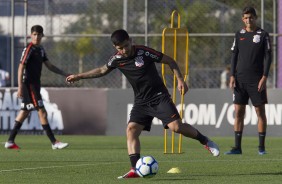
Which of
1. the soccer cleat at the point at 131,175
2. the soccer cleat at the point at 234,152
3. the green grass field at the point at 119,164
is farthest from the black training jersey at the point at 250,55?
the soccer cleat at the point at 131,175

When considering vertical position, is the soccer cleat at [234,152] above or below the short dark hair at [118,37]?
below

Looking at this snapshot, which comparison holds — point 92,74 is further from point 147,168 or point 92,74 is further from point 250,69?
point 250,69

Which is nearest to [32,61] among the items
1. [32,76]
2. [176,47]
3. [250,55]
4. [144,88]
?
[32,76]

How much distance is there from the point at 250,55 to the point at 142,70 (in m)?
3.93

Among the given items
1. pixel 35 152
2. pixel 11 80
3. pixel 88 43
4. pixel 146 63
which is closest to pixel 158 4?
pixel 88 43

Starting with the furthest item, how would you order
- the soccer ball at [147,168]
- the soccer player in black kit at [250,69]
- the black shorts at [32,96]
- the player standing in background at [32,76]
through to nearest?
the black shorts at [32,96] < the player standing in background at [32,76] < the soccer player in black kit at [250,69] < the soccer ball at [147,168]

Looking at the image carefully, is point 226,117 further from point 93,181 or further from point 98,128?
point 93,181

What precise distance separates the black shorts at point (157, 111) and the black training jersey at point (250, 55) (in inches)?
142

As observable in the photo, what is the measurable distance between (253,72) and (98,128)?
24.9 ft

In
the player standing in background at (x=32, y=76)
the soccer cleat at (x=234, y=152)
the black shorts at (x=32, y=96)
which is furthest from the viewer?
the black shorts at (x=32, y=96)

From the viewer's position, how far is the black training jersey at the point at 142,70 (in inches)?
473

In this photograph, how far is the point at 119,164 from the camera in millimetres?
13680

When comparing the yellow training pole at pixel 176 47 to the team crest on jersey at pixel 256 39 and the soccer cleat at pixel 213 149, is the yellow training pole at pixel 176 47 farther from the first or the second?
the soccer cleat at pixel 213 149

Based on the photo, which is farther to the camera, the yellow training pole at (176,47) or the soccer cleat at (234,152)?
the yellow training pole at (176,47)
